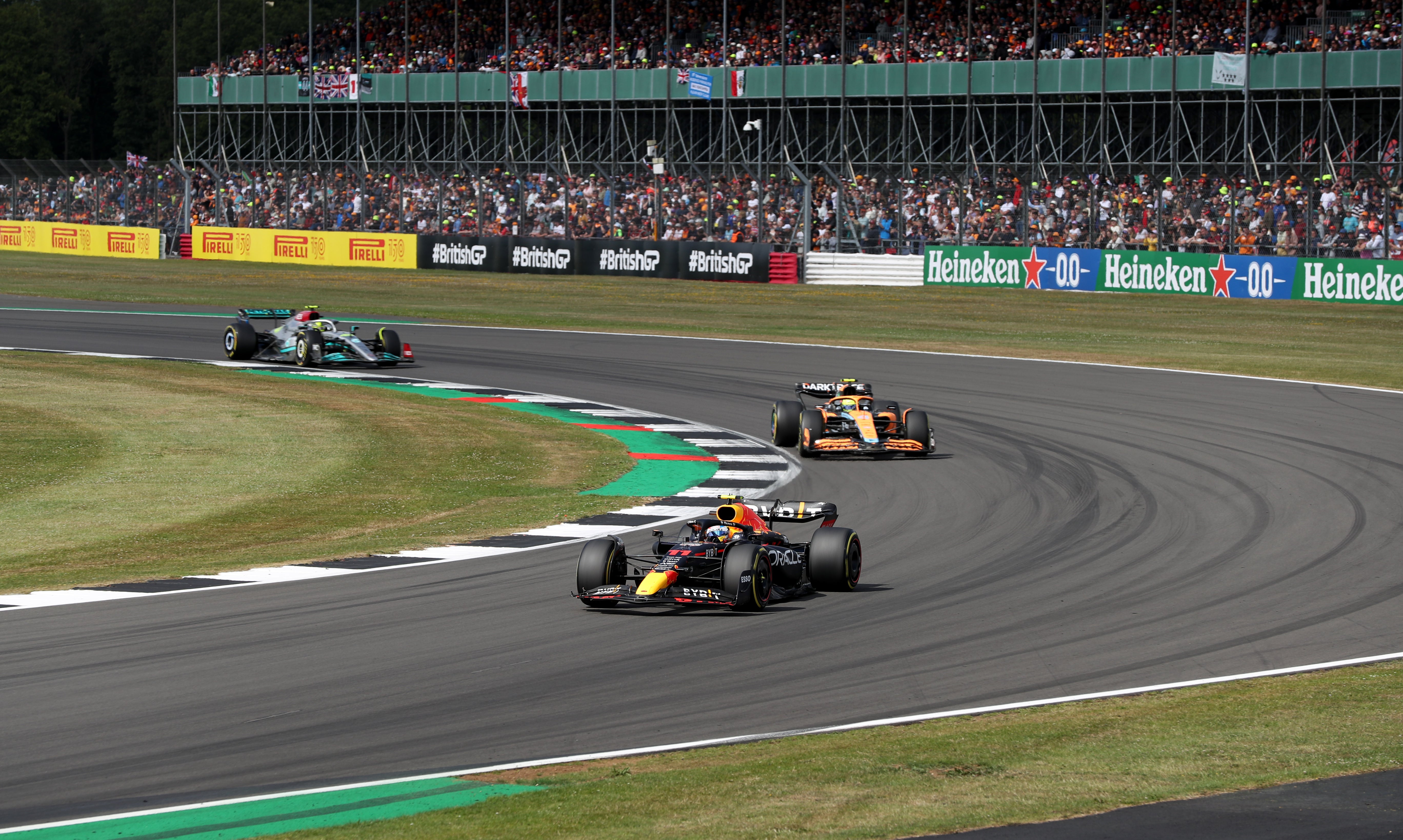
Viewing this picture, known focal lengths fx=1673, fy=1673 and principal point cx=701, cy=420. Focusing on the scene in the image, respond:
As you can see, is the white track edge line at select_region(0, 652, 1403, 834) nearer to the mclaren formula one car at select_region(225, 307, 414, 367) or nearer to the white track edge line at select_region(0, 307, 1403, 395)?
the white track edge line at select_region(0, 307, 1403, 395)

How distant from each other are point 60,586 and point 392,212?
46942mm

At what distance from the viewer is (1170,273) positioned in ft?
135

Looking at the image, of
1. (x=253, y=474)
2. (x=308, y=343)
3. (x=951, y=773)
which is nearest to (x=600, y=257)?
(x=308, y=343)

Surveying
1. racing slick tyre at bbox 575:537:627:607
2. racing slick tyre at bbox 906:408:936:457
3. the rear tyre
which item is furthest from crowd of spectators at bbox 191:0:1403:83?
racing slick tyre at bbox 575:537:627:607

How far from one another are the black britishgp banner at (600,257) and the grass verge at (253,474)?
80.5 ft

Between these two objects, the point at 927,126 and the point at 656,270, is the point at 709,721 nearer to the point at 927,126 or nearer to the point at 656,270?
the point at 656,270

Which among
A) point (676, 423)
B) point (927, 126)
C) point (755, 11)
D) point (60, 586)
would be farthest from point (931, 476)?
point (755, 11)

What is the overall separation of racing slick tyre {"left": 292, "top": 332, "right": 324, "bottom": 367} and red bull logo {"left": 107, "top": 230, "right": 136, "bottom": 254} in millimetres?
38615

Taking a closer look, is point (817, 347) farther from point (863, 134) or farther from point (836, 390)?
point (863, 134)

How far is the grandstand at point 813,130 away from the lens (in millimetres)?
43906

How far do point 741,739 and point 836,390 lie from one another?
11.8 meters

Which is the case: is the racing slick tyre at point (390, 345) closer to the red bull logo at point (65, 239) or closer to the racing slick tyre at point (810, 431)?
the racing slick tyre at point (810, 431)

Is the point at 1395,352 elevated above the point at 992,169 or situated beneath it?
situated beneath

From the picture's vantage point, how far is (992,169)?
1924 inches
